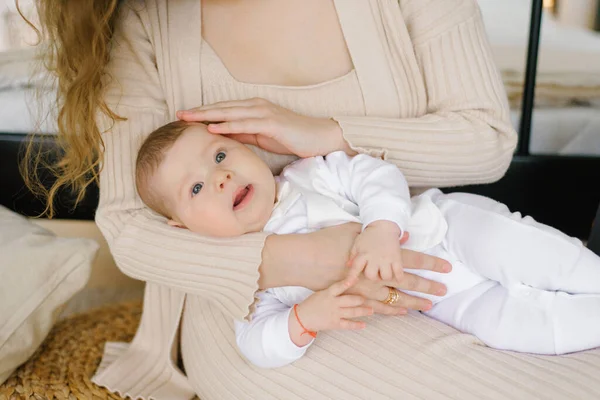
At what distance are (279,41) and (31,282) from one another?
0.78 metres

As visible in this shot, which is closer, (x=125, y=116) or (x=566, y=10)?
(x=125, y=116)

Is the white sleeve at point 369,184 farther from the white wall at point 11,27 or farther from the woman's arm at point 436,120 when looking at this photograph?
the white wall at point 11,27

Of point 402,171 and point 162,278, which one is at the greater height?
point 402,171

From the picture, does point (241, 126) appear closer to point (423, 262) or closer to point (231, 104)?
point (231, 104)

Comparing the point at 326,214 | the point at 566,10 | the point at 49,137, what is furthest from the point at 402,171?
the point at 566,10

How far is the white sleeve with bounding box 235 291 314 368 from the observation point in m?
→ 1.11

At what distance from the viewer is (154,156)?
47.3 inches

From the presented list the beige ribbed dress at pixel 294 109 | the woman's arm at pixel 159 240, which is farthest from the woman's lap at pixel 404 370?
the woman's arm at pixel 159 240

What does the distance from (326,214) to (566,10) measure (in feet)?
4.98

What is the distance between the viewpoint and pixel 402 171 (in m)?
1.31

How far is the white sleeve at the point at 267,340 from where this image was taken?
1111mm

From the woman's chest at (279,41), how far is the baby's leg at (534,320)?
1.88ft

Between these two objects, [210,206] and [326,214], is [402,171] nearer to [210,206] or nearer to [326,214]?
[326,214]

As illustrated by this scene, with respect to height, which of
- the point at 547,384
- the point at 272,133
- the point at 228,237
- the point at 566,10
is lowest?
the point at 547,384
